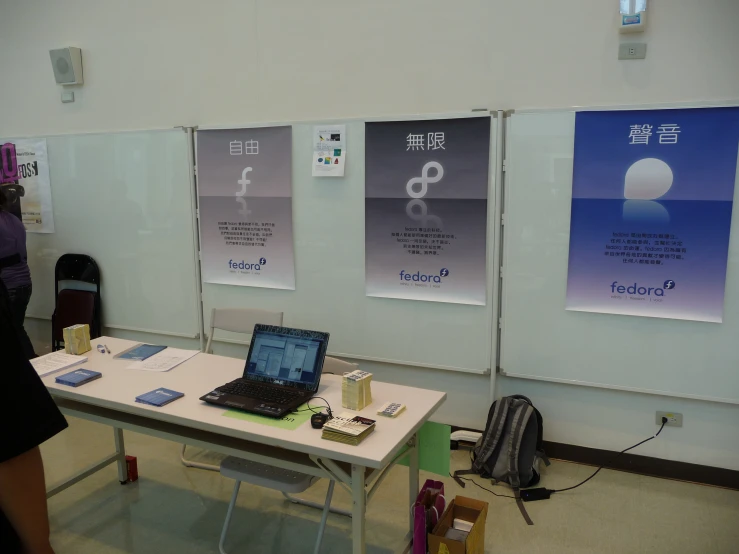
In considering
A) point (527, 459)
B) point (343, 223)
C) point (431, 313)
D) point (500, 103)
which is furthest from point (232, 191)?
point (527, 459)

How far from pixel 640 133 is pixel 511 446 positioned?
172 cm

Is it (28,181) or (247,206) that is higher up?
(28,181)

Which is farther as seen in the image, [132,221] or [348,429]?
[132,221]

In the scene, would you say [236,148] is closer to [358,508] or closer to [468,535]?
[358,508]

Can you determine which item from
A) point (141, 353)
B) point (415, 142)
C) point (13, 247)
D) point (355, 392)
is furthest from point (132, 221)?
point (355, 392)

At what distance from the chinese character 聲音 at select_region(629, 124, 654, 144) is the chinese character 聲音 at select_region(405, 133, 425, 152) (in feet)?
3.49

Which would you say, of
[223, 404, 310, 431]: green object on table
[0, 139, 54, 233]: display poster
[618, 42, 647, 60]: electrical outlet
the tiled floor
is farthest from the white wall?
[223, 404, 310, 431]: green object on table

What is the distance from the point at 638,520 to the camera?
2.61 metres

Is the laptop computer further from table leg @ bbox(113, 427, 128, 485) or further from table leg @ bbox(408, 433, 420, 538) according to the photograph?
table leg @ bbox(113, 427, 128, 485)

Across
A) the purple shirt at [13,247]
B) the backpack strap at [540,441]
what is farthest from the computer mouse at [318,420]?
the purple shirt at [13,247]

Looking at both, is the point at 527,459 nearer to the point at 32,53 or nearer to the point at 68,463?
the point at 68,463

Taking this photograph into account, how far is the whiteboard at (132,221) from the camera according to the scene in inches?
153

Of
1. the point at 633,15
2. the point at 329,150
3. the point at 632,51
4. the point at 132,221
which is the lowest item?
the point at 132,221

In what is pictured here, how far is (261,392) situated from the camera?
2.19 m
